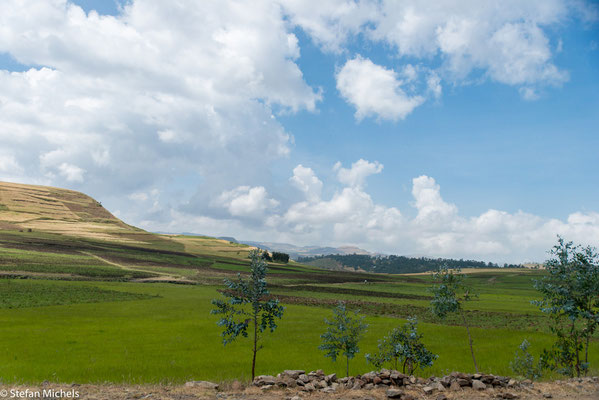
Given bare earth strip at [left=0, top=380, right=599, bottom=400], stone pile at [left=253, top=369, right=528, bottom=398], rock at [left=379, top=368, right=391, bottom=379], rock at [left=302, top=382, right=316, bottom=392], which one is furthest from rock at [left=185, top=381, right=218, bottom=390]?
rock at [left=379, top=368, right=391, bottom=379]

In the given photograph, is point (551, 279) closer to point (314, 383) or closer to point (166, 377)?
point (314, 383)

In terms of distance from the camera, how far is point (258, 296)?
2173cm

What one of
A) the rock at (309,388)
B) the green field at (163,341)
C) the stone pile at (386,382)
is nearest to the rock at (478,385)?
the stone pile at (386,382)

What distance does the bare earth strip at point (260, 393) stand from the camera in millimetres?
16516

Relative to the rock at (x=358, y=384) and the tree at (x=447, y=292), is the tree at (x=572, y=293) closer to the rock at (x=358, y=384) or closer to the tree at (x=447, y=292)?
the tree at (x=447, y=292)

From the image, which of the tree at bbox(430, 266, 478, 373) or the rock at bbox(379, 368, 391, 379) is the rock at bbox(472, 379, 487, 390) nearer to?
the rock at bbox(379, 368, 391, 379)

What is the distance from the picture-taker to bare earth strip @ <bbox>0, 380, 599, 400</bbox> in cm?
1652

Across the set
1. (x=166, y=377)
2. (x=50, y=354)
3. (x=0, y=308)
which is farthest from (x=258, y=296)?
(x=0, y=308)

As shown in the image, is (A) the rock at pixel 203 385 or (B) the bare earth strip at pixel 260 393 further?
(A) the rock at pixel 203 385

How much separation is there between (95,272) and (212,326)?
3503 inches

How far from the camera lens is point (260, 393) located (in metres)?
17.3

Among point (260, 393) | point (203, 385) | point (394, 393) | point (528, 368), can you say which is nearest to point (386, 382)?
point (394, 393)

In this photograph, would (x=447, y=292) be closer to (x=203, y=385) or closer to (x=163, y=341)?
(x=203, y=385)

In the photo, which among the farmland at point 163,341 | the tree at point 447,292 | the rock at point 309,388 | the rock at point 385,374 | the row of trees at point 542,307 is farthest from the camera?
the tree at point 447,292
